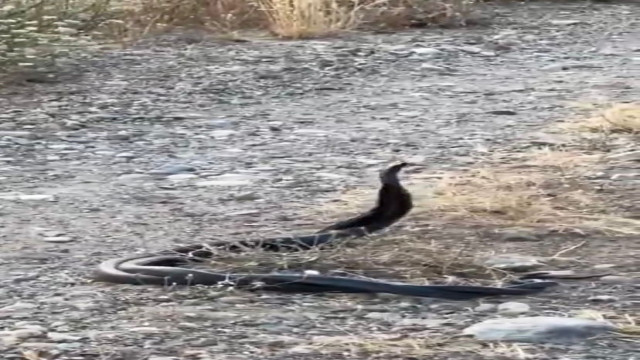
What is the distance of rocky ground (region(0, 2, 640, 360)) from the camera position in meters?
2.80

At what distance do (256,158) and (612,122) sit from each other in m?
1.47

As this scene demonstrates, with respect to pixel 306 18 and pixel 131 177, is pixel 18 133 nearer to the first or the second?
pixel 131 177

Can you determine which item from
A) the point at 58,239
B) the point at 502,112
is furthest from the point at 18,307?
the point at 502,112

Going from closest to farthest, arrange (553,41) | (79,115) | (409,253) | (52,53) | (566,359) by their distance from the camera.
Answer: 1. (566,359)
2. (409,253)
3. (79,115)
4. (52,53)
5. (553,41)

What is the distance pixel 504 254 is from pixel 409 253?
0.79 feet

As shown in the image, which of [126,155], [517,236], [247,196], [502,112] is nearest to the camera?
[517,236]

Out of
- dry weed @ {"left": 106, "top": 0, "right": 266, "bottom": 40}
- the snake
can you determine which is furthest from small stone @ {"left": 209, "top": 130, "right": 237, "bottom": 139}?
dry weed @ {"left": 106, "top": 0, "right": 266, "bottom": 40}

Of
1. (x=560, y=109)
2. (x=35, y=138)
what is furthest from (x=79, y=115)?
(x=560, y=109)

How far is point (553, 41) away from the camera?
28.2 feet

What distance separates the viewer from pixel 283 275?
123 inches

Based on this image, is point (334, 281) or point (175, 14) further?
point (175, 14)

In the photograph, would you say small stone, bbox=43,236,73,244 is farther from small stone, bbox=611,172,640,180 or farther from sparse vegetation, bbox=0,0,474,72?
sparse vegetation, bbox=0,0,474,72

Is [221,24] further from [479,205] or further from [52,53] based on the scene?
[479,205]

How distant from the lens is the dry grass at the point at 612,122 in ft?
17.6
